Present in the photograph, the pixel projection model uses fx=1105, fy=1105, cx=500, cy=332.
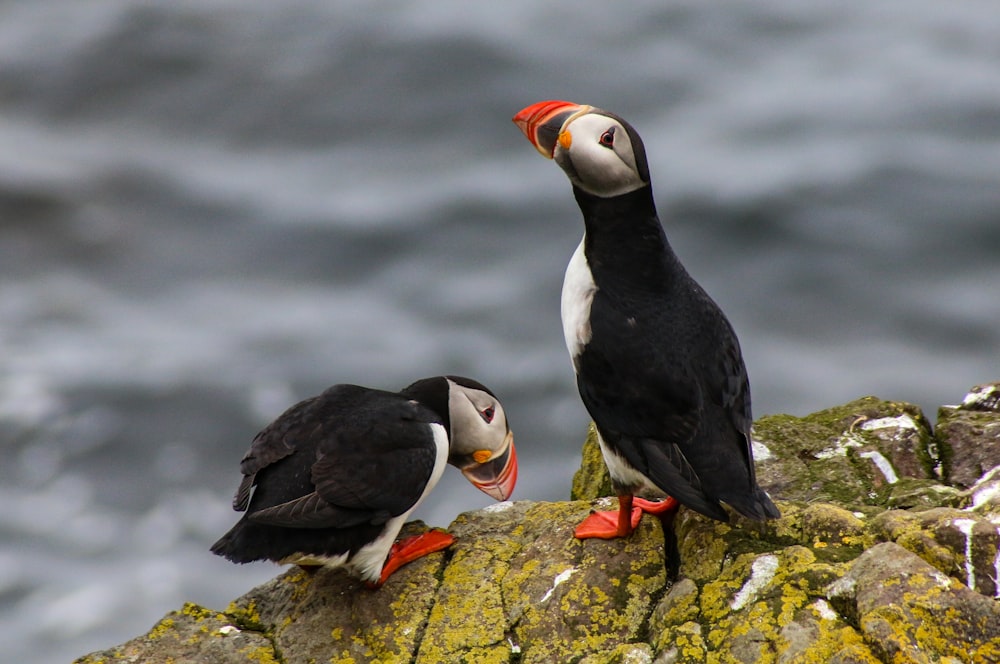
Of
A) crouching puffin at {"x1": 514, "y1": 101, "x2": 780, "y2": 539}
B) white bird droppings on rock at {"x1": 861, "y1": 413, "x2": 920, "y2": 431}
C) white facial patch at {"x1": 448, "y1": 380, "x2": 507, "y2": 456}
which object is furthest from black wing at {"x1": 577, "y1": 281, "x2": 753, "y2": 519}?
white bird droppings on rock at {"x1": 861, "y1": 413, "x2": 920, "y2": 431}

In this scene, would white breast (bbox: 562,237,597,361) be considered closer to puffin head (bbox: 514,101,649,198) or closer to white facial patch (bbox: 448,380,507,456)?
puffin head (bbox: 514,101,649,198)

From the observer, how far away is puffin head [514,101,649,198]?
4.09 meters

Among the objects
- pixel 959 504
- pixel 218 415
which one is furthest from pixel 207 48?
pixel 959 504

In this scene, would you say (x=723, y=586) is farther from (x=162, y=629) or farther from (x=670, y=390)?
(x=162, y=629)

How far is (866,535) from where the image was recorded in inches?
141

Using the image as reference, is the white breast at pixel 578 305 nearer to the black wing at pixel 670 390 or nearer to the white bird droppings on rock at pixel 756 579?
the black wing at pixel 670 390

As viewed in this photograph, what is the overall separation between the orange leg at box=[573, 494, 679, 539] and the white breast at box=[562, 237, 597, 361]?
0.59m

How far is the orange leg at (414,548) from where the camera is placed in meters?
4.10

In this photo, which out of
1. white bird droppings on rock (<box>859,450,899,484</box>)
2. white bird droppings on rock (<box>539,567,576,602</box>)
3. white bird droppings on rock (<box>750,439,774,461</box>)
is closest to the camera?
white bird droppings on rock (<box>539,567,576,602</box>)

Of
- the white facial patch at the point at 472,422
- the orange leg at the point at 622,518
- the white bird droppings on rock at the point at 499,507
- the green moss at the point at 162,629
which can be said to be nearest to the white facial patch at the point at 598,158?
the white facial patch at the point at 472,422

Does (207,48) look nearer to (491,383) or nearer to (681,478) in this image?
(491,383)

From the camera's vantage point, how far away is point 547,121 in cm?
417

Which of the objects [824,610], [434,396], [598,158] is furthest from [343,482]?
[824,610]

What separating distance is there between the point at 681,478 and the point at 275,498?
1449 millimetres
